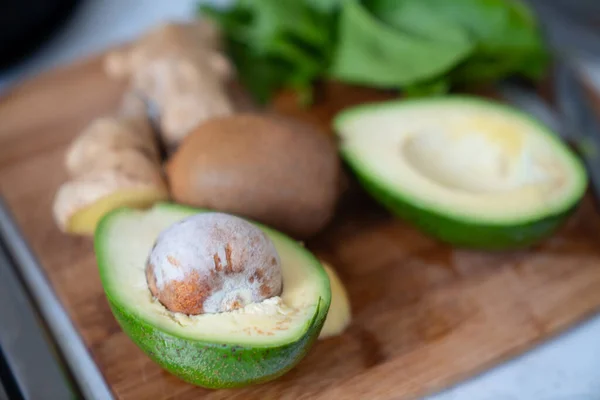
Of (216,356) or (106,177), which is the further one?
(106,177)

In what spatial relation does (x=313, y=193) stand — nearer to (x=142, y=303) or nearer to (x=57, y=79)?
(x=142, y=303)

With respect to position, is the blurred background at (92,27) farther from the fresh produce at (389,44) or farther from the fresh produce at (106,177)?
the fresh produce at (106,177)

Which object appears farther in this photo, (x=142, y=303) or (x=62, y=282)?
(x=62, y=282)

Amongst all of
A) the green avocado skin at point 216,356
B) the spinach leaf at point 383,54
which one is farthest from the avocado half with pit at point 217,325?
the spinach leaf at point 383,54

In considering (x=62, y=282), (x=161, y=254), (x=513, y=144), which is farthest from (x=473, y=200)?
(x=62, y=282)

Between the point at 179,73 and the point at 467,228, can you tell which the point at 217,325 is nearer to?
the point at 467,228

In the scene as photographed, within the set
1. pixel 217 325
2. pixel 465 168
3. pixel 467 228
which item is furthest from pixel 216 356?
pixel 465 168

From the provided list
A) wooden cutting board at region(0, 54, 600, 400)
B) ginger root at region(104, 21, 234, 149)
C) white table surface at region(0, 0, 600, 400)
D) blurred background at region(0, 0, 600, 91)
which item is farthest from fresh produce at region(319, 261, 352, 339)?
blurred background at region(0, 0, 600, 91)
